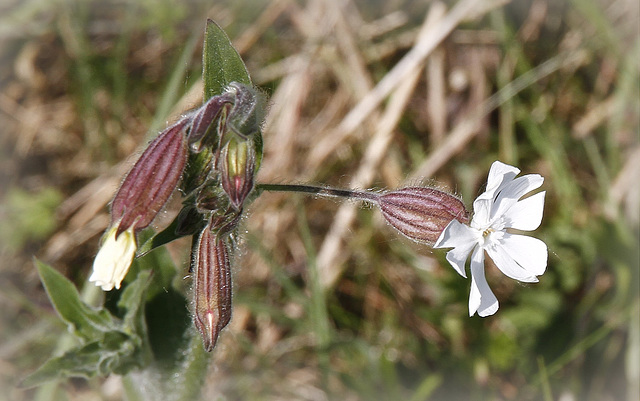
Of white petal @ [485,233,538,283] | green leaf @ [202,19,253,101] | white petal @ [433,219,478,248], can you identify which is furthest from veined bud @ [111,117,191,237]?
white petal @ [485,233,538,283]

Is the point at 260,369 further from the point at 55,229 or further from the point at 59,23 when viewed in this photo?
the point at 59,23

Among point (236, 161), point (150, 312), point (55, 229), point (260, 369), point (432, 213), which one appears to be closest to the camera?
point (236, 161)

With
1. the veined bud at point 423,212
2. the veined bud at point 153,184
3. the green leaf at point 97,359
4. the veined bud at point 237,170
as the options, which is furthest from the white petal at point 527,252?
the green leaf at point 97,359

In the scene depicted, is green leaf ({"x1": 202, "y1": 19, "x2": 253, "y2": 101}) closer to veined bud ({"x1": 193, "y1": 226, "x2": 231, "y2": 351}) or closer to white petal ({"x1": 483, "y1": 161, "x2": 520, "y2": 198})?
veined bud ({"x1": 193, "y1": 226, "x2": 231, "y2": 351})

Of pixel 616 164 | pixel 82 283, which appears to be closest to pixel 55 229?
pixel 82 283

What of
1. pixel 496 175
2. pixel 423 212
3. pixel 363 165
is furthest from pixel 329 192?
pixel 363 165

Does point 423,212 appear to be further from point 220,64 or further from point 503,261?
point 220,64
